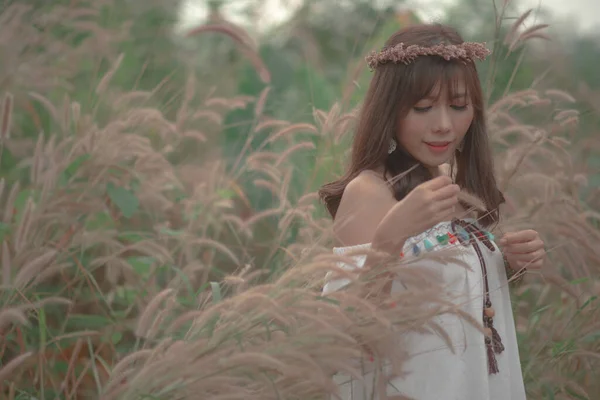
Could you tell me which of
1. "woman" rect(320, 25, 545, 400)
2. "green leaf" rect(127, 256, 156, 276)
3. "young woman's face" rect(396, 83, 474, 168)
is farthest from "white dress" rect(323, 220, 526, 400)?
"green leaf" rect(127, 256, 156, 276)

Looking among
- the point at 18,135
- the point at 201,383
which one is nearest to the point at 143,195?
the point at 18,135

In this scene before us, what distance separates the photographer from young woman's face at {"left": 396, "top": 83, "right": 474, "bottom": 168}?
2.79 meters

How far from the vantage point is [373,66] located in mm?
3031

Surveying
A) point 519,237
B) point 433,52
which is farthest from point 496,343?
point 433,52

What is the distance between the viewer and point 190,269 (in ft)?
11.6

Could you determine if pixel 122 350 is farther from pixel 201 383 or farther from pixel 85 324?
pixel 201 383

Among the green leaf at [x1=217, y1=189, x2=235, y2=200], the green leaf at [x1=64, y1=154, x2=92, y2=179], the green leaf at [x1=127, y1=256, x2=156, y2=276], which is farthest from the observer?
the green leaf at [x1=217, y1=189, x2=235, y2=200]

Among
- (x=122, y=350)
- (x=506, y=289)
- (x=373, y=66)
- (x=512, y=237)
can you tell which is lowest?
(x=122, y=350)

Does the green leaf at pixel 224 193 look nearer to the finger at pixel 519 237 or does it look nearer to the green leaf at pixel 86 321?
the green leaf at pixel 86 321

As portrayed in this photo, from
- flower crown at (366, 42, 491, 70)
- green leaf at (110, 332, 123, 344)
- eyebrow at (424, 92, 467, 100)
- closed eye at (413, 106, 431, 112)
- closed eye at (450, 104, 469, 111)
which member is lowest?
green leaf at (110, 332, 123, 344)

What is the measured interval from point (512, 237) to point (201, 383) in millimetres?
1151

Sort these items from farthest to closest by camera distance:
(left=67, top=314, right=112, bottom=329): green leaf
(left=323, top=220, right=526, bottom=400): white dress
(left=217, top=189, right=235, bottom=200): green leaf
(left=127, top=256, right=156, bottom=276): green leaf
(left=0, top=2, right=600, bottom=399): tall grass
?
1. (left=217, top=189, right=235, bottom=200): green leaf
2. (left=127, top=256, right=156, bottom=276): green leaf
3. (left=67, top=314, right=112, bottom=329): green leaf
4. (left=323, top=220, right=526, bottom=400): white dress
5. (left=0, top=2, right=600, bottom=399): tall grass

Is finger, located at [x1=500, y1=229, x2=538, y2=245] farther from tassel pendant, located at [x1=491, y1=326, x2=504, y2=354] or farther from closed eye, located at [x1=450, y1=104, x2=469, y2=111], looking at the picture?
closed eye, located at [x1=450, y1=104, x2=469, y2=111]

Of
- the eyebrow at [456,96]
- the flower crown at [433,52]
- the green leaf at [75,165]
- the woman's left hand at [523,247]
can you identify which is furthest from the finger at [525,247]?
the green leaf at [75,165]
